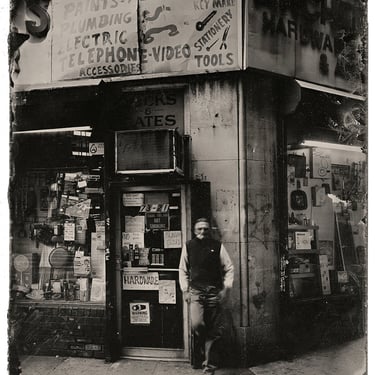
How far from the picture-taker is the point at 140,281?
18.6ft

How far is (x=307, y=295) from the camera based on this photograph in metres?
5.84

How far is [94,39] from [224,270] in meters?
3.29

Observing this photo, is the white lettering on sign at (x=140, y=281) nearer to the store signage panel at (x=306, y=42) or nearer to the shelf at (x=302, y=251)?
the shelf at (x=302, y=251)

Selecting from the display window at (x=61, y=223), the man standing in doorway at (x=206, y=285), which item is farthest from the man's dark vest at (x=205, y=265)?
the display window at (x=61, y=223)

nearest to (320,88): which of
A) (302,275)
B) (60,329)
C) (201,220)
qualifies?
(201,220)

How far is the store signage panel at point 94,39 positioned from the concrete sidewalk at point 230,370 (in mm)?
3651

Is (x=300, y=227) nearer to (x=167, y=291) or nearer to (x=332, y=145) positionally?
(x=332, y=145)

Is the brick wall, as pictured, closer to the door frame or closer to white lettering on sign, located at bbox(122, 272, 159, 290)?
the door frame

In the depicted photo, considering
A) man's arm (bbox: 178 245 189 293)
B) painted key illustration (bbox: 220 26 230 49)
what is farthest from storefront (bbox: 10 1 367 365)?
man's arm (bbox: 178 245 189 293)

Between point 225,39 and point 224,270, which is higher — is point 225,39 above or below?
above

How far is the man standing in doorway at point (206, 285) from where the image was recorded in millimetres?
5164

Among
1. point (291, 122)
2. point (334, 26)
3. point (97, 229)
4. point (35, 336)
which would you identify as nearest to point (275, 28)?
point (334, 26)
